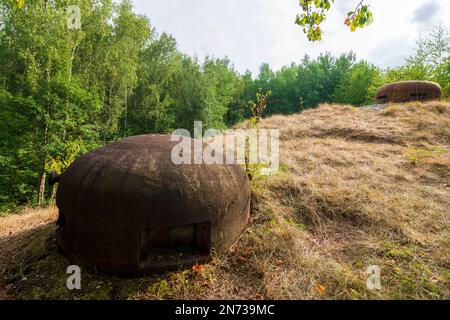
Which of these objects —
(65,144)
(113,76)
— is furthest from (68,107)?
(113,76)

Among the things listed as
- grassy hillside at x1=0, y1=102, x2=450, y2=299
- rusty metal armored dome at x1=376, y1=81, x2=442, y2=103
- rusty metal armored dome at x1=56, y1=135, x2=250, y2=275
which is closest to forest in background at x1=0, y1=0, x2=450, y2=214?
rusty metal armored dome at x1=56, y1=135, x2=250, y2=275

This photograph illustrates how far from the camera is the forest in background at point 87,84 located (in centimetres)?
1091

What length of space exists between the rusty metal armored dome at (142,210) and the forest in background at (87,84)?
2155mm

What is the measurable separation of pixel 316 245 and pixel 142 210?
273cm

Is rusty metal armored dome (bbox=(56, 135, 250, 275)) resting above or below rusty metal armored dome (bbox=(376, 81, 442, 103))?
below

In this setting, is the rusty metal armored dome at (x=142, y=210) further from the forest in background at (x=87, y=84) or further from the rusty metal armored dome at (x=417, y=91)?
the rusty metal armored dome at (x=417, y=91)

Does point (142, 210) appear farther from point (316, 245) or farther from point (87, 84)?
point (87, 84)

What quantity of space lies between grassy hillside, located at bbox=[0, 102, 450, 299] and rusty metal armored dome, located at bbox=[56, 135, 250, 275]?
0.87 feet

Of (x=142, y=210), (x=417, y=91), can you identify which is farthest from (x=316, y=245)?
(x=417, y=91)

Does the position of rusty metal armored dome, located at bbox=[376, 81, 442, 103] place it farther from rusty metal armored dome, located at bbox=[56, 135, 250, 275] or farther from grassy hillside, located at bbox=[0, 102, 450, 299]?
rusty metal armored dome, located at bbox=[56, 135, 250, 275]

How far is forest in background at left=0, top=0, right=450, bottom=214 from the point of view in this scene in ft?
35.8

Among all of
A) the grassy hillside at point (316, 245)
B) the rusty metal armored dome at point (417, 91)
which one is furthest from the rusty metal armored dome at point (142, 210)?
the rusty metal armored dome at point (417, 91)

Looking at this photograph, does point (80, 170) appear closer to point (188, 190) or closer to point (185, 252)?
point (188, 190)

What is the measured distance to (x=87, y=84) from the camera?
1541 centimetres
